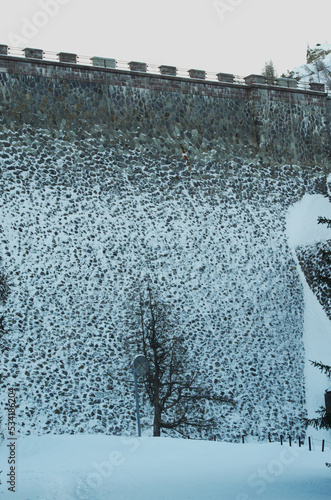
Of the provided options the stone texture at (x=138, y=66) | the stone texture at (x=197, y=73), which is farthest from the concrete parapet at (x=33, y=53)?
the stone texture at (x=197, y=73)

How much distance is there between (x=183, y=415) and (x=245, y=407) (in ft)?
10.1

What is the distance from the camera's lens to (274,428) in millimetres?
25953

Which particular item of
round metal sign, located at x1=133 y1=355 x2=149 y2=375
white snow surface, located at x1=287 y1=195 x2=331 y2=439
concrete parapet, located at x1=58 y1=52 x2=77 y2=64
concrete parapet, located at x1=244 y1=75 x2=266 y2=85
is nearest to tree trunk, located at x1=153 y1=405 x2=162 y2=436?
round metal sign, located at x1=133 y1=355 x2=149 y2=375

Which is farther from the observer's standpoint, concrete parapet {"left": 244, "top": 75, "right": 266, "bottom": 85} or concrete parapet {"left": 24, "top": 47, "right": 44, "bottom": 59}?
concrete parapet {"left": 244, "top": 75, "right": 266, "bottom": 85}

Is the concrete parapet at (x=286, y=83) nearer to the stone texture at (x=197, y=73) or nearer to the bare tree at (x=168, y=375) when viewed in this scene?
the stone texture at (x=197, y=73)

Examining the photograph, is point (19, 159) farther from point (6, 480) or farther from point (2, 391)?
point (6, 480)

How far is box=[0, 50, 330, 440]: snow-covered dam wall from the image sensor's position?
23688 mm

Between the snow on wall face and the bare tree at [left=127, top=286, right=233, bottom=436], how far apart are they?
1.69 ft

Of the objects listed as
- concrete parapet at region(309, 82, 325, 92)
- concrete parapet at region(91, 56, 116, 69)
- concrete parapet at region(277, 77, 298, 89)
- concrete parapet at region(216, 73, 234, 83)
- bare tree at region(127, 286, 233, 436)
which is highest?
concrete parapet at region(309, 82, 325, 92)

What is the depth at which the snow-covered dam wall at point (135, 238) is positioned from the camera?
77.7 feet

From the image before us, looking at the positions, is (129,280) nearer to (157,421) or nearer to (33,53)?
(157,421)

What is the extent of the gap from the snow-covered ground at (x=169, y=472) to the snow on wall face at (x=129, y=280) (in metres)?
3.91

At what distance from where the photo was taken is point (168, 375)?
81.3ft

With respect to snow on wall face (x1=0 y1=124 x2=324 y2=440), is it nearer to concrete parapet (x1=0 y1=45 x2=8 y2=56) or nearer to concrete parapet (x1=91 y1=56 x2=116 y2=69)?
concrete parapet (x1=0 y1=45 x2=8 y2=56)
